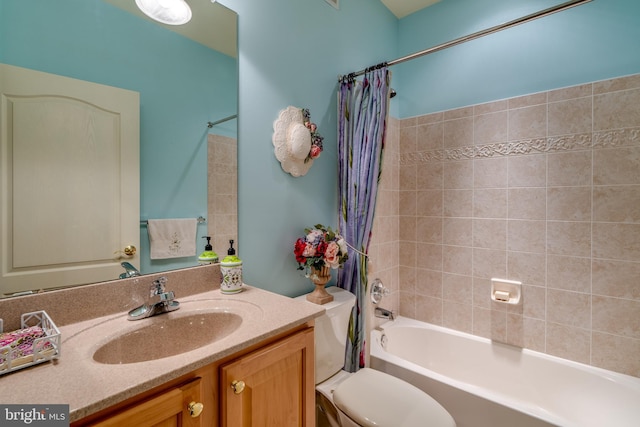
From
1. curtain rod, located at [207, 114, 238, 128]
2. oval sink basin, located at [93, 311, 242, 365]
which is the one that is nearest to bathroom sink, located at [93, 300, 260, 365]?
oval sink basin, located at [93, 311, 242, 365]

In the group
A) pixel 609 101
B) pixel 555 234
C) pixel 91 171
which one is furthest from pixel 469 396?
pixel 91 171

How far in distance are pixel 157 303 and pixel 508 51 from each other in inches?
96.5

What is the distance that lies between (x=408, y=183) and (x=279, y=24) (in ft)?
4.76

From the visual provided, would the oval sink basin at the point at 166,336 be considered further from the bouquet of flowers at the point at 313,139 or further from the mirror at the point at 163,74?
the bouquet of flowers at the point at 313,139

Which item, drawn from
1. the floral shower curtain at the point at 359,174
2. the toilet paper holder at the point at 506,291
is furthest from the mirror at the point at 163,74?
the toilet paper holder at the point at 506,291

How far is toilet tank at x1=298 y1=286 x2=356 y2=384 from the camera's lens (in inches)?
53.9

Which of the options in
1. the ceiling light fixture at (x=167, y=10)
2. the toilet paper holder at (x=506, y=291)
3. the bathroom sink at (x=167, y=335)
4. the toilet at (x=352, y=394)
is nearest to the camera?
the bathroom sink at (x=167, y=335)

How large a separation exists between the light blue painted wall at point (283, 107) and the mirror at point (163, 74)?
8 cm

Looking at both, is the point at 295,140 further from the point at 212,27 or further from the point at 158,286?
the point at 158,286

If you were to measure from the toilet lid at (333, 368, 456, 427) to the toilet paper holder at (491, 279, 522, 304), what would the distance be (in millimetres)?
945

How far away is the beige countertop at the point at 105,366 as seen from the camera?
22.2 inches

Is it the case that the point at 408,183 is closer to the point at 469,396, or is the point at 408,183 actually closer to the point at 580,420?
the point at 469,396

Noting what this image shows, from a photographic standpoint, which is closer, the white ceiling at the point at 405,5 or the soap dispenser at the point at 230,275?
the soap dispenser at the point at 230,275

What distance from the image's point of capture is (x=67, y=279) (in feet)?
3.04
